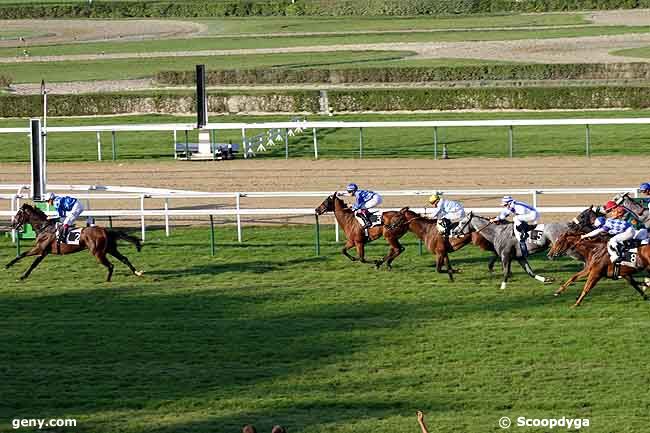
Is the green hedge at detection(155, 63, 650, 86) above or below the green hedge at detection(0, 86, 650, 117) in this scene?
above

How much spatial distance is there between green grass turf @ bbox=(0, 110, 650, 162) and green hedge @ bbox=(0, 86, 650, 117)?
0.85 m

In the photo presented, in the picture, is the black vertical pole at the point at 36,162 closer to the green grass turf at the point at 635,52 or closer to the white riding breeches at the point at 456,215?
the white riding breeches at the point at 456,215

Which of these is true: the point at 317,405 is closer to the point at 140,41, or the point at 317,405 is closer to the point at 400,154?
the point at 400,154

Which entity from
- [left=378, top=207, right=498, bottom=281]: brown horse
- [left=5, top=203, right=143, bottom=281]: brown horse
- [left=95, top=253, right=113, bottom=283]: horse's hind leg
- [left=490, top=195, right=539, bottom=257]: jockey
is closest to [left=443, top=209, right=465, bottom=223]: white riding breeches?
[left=378, top=207, right=498, bottom=281]: brown horse

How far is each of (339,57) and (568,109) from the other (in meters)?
19.7

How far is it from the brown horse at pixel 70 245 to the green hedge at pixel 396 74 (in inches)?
1036

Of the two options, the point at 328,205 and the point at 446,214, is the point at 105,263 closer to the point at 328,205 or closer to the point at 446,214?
the point at 328,205

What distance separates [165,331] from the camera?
1483 centimetres

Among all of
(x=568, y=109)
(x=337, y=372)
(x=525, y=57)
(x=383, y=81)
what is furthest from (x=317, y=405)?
(x=525, y=57)

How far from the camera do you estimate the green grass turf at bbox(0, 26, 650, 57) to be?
59562 mm

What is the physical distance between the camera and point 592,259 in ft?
51.7

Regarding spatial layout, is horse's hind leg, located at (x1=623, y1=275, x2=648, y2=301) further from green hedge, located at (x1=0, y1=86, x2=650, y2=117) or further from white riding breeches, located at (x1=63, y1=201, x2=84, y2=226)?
green hedge, located at (x1=0, y1=86, x2=650, y2=117)

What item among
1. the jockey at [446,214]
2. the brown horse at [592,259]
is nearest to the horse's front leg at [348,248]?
the jockey at [446,214]

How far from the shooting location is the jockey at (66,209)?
17.8 meters
